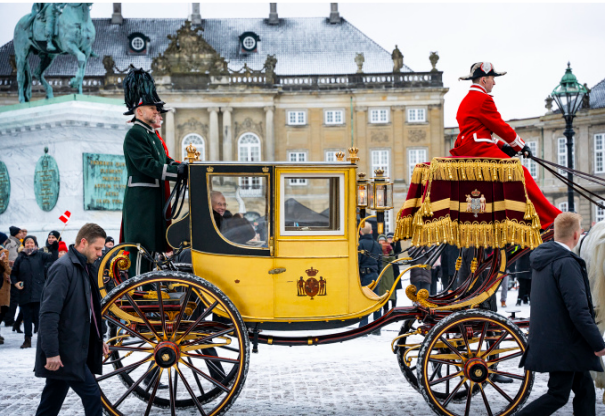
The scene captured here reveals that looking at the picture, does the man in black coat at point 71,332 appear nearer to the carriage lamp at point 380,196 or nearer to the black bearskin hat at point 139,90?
the black bearskin hat at point 139,90

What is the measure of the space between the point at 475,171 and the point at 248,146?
4305 centimetres

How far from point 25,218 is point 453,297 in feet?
32.5

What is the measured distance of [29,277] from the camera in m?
11.2

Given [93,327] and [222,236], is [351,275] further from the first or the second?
[93,327]

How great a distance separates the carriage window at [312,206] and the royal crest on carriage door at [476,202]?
3.28 feet

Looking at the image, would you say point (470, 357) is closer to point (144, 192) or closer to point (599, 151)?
point (144, 192)

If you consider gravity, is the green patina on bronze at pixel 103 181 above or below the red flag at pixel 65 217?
above

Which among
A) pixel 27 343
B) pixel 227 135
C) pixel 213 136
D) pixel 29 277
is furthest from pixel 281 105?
pixel 27 343

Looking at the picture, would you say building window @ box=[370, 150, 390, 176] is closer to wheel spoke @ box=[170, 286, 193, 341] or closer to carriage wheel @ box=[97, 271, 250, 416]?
carriage wheel @ box=[97, 271, 250, 416]

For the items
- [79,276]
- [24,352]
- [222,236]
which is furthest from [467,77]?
[24,352]

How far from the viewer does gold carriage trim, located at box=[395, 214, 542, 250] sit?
566 centimetres

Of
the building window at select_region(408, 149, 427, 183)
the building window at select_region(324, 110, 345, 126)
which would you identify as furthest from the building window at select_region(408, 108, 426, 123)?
the building window at select_region(324, 110, 345, 126)

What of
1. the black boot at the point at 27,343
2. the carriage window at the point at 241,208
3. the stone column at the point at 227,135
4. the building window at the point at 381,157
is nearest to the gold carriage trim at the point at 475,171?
the carriage window at the point at 241,208

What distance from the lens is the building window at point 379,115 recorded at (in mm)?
48906
